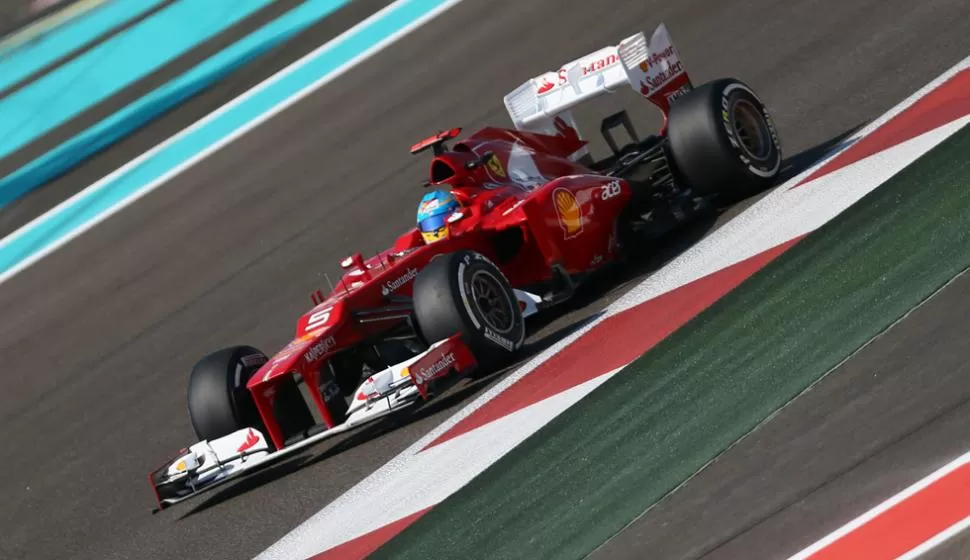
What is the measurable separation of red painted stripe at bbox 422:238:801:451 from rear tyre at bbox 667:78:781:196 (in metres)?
1.25

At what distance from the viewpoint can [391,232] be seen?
12.5 m

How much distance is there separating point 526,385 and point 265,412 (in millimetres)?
1472

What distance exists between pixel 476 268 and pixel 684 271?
1303 millimetres

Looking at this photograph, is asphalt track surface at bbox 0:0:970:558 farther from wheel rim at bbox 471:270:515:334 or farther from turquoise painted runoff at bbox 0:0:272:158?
turquoise painted runoff at bbox 0:0:272:158

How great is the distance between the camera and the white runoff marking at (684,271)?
7425 millimetres

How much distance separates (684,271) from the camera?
354 inches

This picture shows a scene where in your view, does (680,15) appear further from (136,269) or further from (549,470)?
(549,470)

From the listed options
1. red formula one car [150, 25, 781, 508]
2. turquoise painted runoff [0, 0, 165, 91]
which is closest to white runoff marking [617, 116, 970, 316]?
red formula one car [150, 25, 781, 508]

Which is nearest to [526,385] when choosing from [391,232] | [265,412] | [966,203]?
[265,412]

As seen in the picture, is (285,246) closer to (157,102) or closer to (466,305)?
(157,102)

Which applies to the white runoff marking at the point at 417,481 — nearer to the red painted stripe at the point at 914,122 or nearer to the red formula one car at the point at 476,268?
the red formula one car at the point at 476,268

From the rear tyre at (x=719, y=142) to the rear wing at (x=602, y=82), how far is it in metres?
0.97

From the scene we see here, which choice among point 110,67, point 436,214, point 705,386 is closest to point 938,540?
point 705,386

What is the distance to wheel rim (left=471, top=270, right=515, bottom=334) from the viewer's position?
8539 mm
